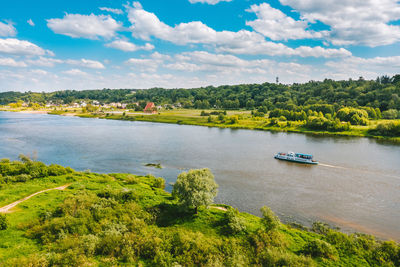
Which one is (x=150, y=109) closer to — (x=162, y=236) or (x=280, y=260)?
(x=162, y=236)

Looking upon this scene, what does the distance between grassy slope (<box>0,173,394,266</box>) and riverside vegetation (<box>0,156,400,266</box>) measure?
3.9 inches


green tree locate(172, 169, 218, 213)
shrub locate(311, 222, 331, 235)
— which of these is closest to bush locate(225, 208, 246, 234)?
green tree locate(172, 169, 218, 213)

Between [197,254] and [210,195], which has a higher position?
[210,195]

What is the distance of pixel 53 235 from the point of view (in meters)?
22.8

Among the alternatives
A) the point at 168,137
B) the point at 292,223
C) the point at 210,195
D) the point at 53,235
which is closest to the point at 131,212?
the point at 53,235

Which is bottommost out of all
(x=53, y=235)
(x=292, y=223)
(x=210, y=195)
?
(x=292, y=223)

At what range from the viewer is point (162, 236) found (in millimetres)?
23688

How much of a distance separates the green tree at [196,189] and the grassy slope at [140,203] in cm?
222

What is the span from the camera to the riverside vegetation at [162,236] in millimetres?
20469

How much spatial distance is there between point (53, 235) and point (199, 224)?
50.1 feet

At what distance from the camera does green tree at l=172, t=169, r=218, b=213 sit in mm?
27719

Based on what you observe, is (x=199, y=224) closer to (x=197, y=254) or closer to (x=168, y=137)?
(x=197, y=254)

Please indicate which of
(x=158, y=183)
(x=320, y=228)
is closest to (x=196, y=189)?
(x=158, y=183)

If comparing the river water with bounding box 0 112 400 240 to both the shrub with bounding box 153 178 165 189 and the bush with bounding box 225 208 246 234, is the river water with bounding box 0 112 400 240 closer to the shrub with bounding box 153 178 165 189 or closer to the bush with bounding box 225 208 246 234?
the shrub with bounding box 153 178 165 189
